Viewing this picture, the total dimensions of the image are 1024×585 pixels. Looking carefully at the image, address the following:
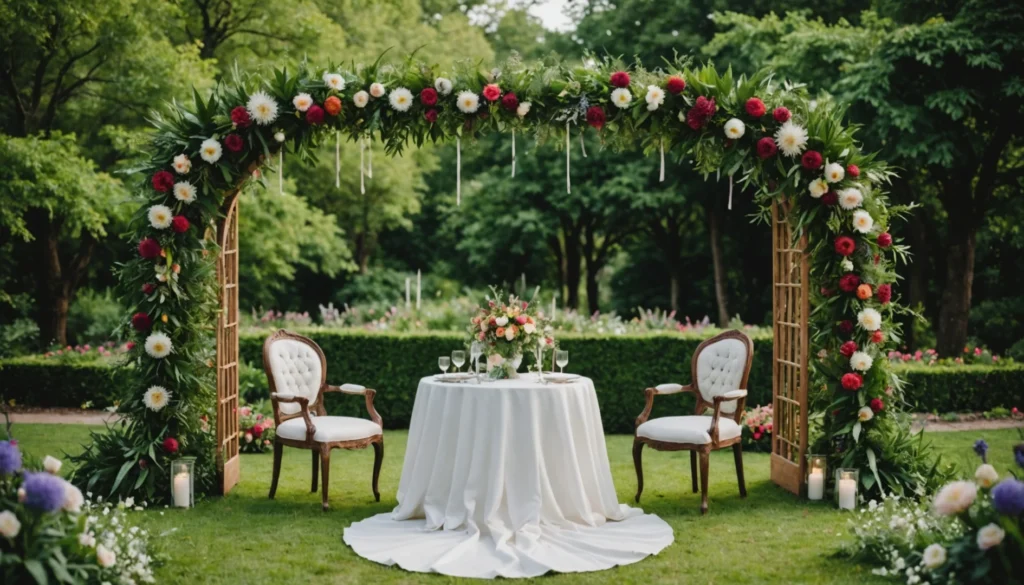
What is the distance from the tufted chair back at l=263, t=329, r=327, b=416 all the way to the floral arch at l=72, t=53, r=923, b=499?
19.1 inches

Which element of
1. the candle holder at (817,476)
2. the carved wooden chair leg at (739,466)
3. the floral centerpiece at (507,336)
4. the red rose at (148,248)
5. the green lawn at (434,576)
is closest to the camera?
the green lawn at (434,576)

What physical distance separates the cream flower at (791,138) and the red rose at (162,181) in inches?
163

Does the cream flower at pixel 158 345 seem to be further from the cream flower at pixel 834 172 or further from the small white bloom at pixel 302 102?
the cream flower at pixel 834 172

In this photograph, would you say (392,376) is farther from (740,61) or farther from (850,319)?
(740,61)

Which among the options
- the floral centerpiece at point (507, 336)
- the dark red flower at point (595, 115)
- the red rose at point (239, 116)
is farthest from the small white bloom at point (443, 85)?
the floral centerpiece at point (507, 336)

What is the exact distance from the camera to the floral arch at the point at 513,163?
644 centimetres

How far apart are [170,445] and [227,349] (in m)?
1.02

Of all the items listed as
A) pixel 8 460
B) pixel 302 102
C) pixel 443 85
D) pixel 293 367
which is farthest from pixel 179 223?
pixel 8 460

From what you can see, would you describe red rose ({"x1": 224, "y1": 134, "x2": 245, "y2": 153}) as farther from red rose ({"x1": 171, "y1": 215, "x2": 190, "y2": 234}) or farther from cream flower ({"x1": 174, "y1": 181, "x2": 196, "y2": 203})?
red rose ({"x1": 171, "y1": 215, "x2": 190, "y2": 234})

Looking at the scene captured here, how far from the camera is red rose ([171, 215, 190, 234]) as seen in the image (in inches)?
253

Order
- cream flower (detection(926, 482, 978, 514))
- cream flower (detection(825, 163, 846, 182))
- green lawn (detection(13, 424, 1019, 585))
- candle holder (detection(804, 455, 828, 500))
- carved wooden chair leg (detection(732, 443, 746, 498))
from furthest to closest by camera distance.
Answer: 1. carved wooden chair leg (detection(732, 443, 746, 498))
2. candle holder (detection(804, 455, 828, 500))
3. cream flower (detection(825, 163, 846, 182))
4. green lawn (detection(13, 424, 1019, 585))
5. cream flower (detection(926, 482, 978, 514))

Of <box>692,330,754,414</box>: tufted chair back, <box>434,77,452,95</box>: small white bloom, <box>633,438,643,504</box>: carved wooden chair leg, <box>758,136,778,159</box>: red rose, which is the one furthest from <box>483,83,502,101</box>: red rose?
<box>633,438,643,504</box>: carved wooden chair leg

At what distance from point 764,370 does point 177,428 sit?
613cm

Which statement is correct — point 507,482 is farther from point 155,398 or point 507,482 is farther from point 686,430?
point 155,398
